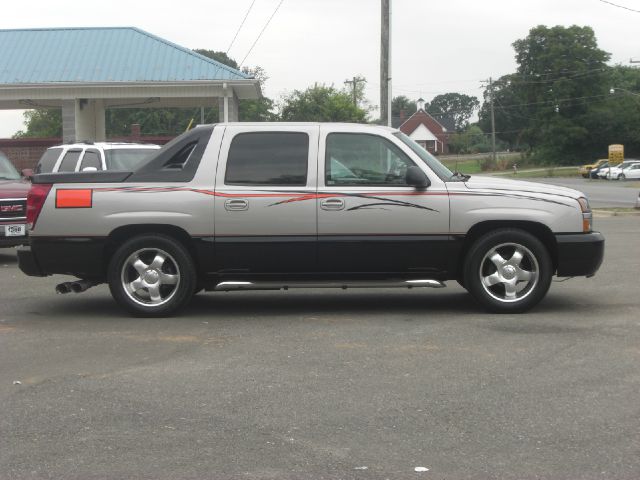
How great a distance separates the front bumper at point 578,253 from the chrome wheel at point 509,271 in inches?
10.8

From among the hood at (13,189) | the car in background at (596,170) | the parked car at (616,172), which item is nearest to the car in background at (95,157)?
the hood at (13,189)

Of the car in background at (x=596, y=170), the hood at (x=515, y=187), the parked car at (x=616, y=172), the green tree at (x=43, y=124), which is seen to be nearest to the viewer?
the hood at (x=515, y=187)

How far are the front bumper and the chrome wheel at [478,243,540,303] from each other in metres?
0.27

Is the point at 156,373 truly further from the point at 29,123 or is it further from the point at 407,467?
the point at 29,123

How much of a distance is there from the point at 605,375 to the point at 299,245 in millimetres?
3093

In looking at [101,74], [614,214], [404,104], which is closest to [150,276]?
[101,74]

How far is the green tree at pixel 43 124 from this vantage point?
83.6 m

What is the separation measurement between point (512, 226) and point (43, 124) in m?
95.4

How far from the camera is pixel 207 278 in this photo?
8.22 m

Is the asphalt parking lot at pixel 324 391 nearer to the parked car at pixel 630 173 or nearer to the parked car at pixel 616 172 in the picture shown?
the parked car at pixel 616 172

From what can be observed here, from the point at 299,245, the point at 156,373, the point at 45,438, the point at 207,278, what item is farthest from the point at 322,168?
the point at 45,438

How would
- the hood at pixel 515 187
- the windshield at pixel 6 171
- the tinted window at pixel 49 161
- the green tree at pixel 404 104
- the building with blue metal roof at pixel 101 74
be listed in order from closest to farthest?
the hood at pixel 515 187 → the windshield at pixel 6 171 → the tinted window at pixel 49 161 → the building with blue metal roof at pixel 101 74 → the green tree at pixel 404 104

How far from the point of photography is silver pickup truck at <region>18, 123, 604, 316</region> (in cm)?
799

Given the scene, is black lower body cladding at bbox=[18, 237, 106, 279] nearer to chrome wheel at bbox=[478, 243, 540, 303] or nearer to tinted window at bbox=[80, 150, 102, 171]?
chrome wheel at bbox=[478, 243, 540, 303]
